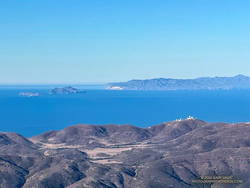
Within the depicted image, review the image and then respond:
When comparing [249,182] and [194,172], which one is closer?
[249,182]

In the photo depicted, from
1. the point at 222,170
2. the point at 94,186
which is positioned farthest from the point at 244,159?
the point at 94,186

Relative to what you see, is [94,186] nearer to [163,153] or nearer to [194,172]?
[194,172]

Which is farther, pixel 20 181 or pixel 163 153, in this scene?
pixel 163 153

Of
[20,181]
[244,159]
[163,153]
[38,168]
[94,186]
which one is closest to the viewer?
[94,186]

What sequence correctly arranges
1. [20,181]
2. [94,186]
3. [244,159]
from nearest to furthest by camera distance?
[94,186] → [20,181] → [244,159]

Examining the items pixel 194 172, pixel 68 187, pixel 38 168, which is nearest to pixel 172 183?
pixel 194 172

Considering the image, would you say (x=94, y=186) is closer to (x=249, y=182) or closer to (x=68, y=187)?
(x=68, y=187)

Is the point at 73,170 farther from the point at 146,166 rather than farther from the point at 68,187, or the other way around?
the point at 146,166

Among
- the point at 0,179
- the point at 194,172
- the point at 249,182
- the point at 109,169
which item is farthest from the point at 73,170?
the point at 249,182

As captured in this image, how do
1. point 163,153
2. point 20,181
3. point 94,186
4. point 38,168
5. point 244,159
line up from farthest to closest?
1. point 163,153
2. point 244,159
3. point 38,168
4. point 20,181
5. point 94,186
